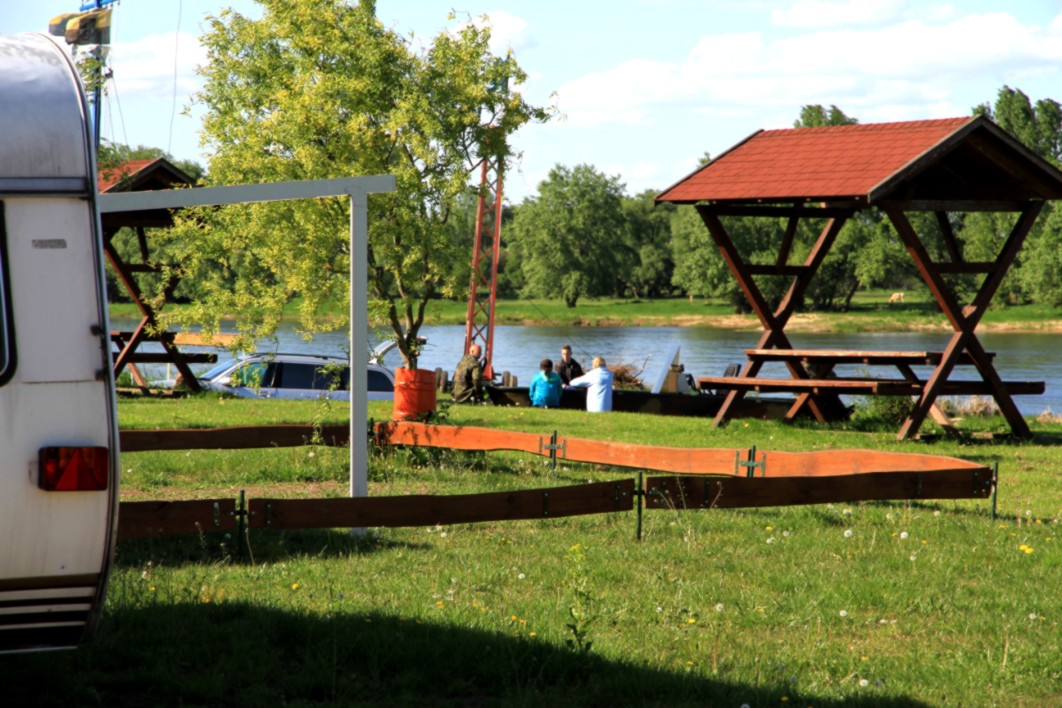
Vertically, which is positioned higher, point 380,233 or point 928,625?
point 380,233

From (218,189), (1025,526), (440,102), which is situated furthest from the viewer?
(440,102)

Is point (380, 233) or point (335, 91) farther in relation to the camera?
point (335, 91)

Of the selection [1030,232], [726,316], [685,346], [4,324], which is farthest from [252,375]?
[1030,232]

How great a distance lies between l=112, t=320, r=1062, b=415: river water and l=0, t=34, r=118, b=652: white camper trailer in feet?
98.4

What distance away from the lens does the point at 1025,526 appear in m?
9.88

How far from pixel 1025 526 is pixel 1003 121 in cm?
8346

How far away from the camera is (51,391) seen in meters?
4.77

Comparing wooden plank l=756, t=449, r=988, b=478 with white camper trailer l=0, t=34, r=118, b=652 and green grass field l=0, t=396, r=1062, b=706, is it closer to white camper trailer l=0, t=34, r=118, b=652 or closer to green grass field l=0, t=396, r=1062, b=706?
green grass field l=0, t=396, r=1062, b=706

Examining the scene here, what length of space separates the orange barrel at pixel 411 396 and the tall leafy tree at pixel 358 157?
12.7ft

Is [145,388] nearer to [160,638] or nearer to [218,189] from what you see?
[218,189]

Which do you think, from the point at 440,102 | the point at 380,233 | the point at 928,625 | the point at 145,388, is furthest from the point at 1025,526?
the point at 145,388

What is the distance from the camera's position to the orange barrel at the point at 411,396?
48.1 ft

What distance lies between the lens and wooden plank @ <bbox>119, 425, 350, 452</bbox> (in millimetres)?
12281

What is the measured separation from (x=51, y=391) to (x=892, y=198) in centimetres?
1292
